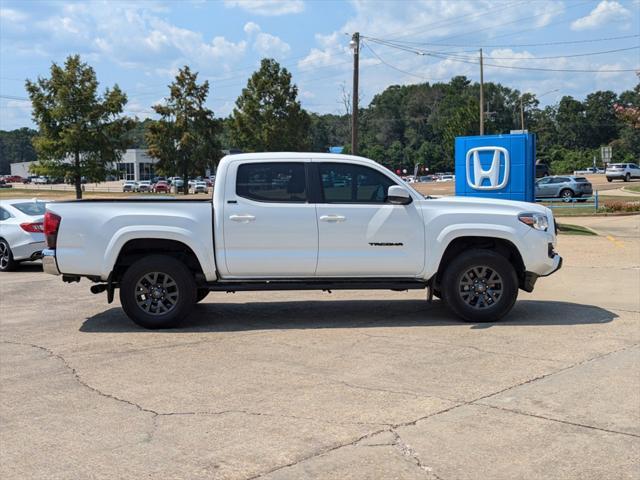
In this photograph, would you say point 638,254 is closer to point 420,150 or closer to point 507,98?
point 420,150

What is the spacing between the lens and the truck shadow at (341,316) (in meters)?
8.88

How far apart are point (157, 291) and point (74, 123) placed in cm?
2693

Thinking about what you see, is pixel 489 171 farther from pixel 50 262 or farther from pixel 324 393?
pixel 324 393

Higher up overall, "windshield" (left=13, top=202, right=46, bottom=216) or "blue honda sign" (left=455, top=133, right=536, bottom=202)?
"blue honda sign" (left=455, top=133, right=536, bottom=202)

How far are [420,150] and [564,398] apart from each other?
132m

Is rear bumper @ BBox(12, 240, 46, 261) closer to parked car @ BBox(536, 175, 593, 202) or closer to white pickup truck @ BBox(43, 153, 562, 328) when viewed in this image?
white pickup truck @ BBox(43, 153, 562, 328)

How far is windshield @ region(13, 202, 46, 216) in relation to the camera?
1531 cm

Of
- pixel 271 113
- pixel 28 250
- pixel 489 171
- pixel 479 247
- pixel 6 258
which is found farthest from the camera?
pixel 271 113

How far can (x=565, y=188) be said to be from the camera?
4212cm

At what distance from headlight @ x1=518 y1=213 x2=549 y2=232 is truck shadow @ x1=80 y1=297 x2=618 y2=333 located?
1.14 metres

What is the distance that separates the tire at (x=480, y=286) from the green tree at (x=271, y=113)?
4542 cm

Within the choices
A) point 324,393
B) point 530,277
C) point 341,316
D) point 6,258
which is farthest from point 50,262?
point 6,258

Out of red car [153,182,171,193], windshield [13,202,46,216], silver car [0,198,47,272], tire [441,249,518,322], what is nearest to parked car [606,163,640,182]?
red car [153,182,171,193]

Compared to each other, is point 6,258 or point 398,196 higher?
point 398,196
